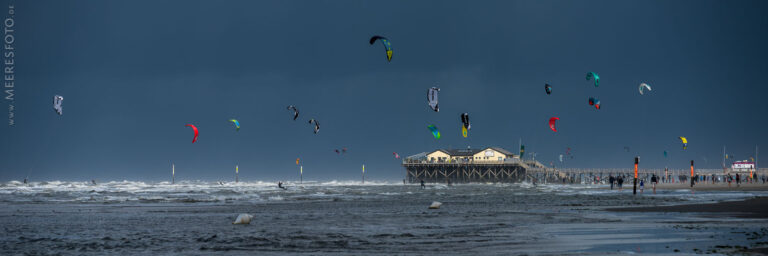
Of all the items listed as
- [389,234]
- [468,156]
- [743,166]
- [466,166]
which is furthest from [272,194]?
[743,166]

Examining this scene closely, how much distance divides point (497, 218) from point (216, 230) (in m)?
7.82

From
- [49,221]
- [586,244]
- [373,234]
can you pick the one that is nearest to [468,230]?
[373,234]

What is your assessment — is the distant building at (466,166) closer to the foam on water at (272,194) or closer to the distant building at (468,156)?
the distant building at (468,156)

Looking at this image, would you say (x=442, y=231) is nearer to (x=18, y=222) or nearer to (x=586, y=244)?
(x=586, y=244)

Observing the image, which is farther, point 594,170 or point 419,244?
point 594,170

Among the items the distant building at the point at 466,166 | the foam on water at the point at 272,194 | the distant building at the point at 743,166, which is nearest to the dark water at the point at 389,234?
the foam on water at the point at 272,194

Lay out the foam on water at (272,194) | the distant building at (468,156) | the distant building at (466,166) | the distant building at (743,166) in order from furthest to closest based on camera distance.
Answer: the distant building at (468,156) → the distant building at (466,166) → the distant building at (743,166) → the foam on water at (272,194)

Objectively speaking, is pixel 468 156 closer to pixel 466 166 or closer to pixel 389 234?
pixel 466 166

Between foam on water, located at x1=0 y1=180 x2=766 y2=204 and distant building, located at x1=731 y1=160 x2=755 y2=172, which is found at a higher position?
distant building, located at x1=731 y1=160 x2=755 y2=172

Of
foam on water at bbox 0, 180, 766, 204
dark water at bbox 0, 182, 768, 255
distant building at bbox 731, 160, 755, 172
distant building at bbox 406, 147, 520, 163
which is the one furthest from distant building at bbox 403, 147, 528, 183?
dark water at bbox 0, 182, 768, 255

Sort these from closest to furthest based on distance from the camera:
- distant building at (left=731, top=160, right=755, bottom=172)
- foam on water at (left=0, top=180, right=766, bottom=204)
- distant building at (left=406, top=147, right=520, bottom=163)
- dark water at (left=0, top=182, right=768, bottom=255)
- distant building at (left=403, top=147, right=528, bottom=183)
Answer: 1. dark water at (left=0, top=182, right=768, bottom=255)
2. foam on water at (left=0, top=180, right=766, bottom=204)
3. distant building at (left=731, top=160, right=755, bottom=172)
4. distant building at (left=403, top=147, right=528, bottom=183)
5. distant building at (left=406, top=147, right=520, bottom=163)

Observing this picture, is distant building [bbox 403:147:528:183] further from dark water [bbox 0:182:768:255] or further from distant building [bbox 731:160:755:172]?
dark water [bbox 0:182:768:255]

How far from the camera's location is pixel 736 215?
67.7ft

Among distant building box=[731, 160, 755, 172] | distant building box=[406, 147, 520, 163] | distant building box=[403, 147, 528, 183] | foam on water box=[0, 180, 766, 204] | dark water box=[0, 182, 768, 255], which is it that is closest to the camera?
dark water box=[0, 182, 768, 255]
